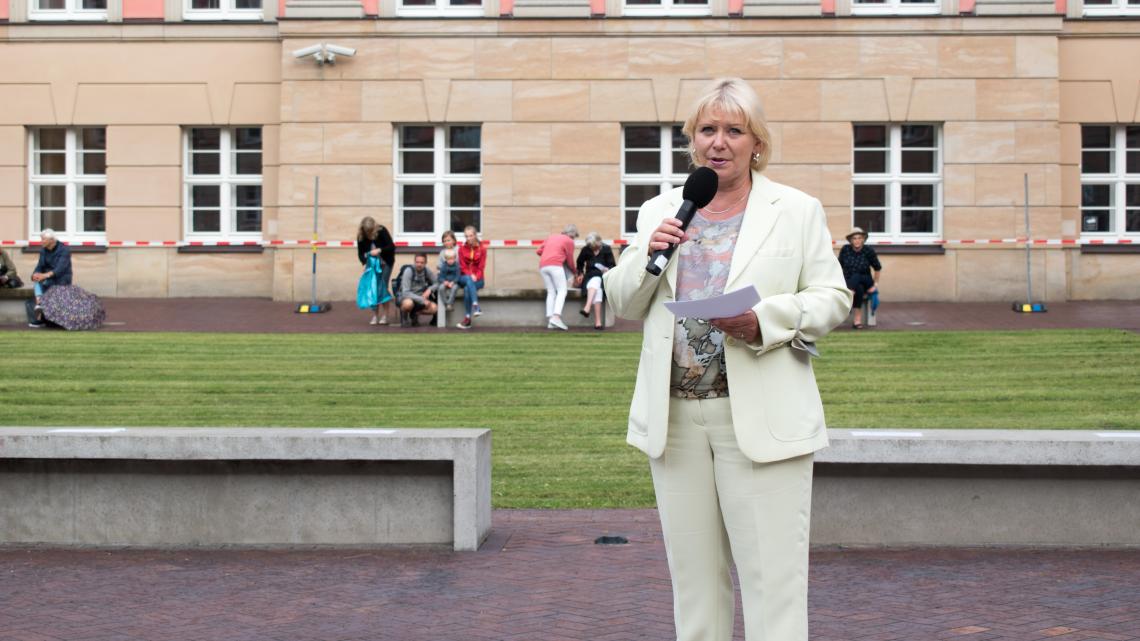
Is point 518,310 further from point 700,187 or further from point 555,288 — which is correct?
point 700,187

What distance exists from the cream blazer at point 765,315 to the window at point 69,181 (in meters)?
28.0

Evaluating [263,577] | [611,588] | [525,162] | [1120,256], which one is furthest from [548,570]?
[1120,256]

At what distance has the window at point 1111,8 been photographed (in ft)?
95.6

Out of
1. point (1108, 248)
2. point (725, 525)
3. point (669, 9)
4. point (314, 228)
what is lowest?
point (725, 525)

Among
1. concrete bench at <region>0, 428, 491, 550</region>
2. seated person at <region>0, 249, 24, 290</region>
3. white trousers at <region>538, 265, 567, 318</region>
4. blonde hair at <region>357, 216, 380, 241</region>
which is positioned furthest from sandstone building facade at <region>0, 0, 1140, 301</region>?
concrete bench at <region>0, 428, 491, 550</region>

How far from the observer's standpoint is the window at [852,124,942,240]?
29484 millimetres

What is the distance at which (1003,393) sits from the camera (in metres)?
15.6

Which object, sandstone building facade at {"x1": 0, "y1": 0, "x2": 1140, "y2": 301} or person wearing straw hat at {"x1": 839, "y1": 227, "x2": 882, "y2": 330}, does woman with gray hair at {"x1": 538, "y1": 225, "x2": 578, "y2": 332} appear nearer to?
person wearing straw hat at {"x1": 839, "y1": 227, "x2": 882, "y2": 330}

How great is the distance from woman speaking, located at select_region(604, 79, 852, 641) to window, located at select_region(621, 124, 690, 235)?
81.8ft

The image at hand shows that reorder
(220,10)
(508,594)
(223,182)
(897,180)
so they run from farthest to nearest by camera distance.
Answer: (223,182) → (220,10) → (897,180) → (508,594)

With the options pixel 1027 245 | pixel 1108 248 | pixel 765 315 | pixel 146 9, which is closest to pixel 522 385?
pixel 765 315

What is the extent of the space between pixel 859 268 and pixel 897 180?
675cm

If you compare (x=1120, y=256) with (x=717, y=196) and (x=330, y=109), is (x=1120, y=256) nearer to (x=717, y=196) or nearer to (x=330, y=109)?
(x=330, y=109)

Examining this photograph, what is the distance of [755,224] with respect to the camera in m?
4.55
